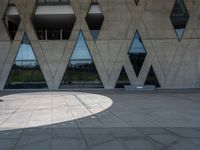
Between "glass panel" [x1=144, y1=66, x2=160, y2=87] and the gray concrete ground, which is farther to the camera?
"glass panel" [x1=144, y1=66, x2=160, y2=87]

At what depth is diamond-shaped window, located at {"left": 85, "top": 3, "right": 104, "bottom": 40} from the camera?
25.4 metres

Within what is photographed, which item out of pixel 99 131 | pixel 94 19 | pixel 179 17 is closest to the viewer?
pixel 99 131

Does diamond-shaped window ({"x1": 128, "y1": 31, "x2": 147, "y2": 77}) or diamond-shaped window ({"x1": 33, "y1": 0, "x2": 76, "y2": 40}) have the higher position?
diamond-shaped window ({"x1": 33, "y1": 0, "x2": 76, "y2": 40})

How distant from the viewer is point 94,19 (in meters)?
27.3

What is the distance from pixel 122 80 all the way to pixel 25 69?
9141 millimetres

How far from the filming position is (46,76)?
25281 millimetres

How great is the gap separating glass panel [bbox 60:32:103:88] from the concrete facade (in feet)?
1.37

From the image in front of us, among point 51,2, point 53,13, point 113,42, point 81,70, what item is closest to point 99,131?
point 81,70

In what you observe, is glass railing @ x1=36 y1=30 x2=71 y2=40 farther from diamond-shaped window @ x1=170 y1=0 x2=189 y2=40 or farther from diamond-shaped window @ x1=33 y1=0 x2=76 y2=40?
diamond-shaped window @ x1=170 y1=0 x2=189 y2=40

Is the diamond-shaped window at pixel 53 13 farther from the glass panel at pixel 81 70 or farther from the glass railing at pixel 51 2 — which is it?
the glass panel at pixel 81 70

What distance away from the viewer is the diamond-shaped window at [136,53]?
1000 inches

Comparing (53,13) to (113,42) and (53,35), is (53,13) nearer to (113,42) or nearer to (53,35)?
(53,35)

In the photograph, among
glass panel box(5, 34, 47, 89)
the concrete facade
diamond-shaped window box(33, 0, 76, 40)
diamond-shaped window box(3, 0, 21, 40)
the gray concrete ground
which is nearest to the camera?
the gray concrete ground

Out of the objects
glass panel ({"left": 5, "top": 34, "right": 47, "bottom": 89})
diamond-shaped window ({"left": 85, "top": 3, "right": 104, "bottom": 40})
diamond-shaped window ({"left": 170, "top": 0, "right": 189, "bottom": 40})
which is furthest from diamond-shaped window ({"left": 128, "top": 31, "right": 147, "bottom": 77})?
glass panel ({"left": 5, "top": 34, "right": 47, "bottom": 89})
